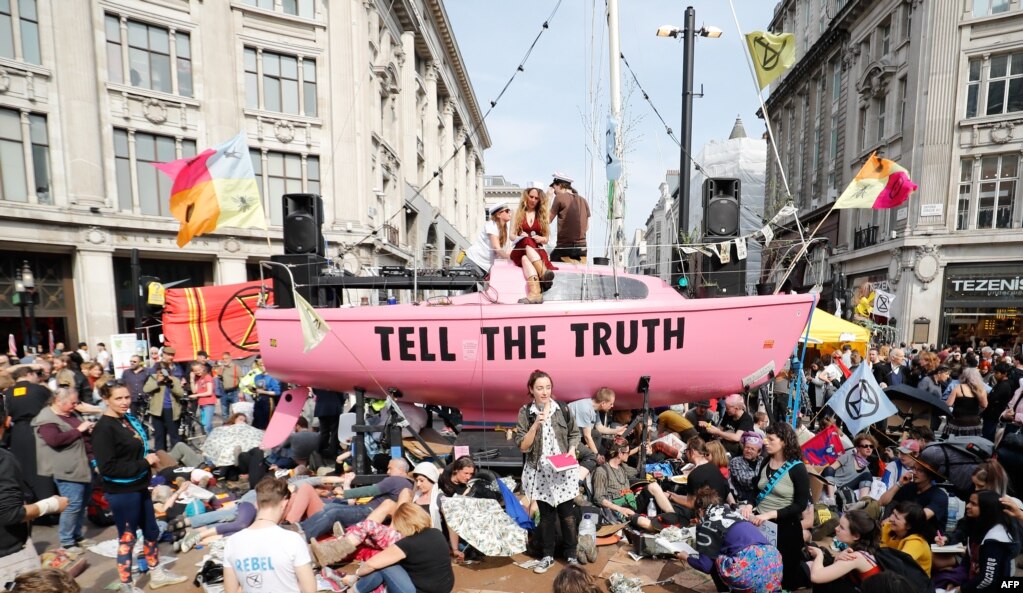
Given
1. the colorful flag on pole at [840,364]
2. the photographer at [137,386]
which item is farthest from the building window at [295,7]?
the colorful flag on pole at [840,364]

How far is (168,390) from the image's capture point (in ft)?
21.7

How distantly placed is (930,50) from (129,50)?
27.4 metres

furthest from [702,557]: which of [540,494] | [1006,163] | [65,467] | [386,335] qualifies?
[1006,163]

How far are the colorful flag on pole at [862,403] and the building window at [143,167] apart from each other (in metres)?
18.2

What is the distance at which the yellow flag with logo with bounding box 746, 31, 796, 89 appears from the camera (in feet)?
18.7

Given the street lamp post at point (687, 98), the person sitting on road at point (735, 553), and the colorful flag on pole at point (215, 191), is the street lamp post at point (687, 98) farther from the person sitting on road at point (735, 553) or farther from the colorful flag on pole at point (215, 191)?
the colorful flag on pole at point (215, 191)

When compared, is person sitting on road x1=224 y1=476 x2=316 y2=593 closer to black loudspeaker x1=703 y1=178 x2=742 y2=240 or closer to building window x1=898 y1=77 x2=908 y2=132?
black loudspeaker x1=703 y1=178 x2=742 y2=240

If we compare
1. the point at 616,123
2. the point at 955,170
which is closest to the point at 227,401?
the point at 616,123

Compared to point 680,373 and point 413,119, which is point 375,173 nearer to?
point 413,119

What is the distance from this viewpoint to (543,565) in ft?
12.8

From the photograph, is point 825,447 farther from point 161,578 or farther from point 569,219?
point 161,578

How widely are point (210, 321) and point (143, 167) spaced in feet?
29.3

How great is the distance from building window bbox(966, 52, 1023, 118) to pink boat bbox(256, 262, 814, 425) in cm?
1838

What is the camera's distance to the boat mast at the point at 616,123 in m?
5.58
